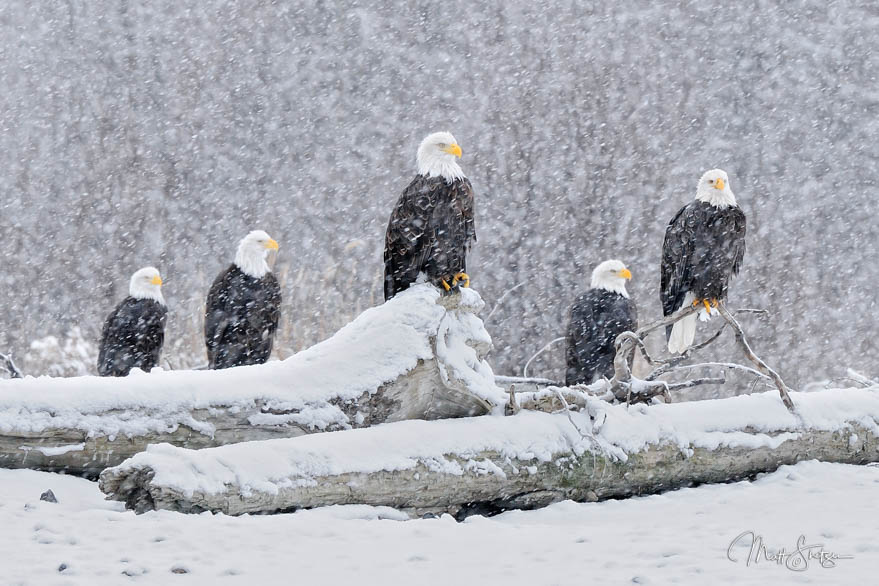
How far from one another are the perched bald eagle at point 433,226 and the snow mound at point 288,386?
2.47ft

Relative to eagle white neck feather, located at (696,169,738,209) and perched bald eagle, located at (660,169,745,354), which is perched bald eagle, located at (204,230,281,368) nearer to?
perched bald eagle, located at (660,169,745,354)

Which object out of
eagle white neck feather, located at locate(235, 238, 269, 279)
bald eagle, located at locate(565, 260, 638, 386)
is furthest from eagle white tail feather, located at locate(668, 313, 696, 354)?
eagle white neck feather, located at locate(235, 238, 269, 279)

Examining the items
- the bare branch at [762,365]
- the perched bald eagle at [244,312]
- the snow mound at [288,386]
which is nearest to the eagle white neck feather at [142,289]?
the perched bald eagle at [244,312]

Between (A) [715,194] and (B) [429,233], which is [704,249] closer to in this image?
(A) [715,194]

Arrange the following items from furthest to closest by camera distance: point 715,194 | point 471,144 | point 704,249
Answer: point 471,144
point 715,194
point 704,249

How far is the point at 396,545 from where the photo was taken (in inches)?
103

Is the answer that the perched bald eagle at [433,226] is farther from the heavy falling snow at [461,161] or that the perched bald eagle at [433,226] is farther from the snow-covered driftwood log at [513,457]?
the heavy falling snow at [461,161]

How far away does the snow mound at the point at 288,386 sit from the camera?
314cm

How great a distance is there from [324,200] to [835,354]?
6.75 metres

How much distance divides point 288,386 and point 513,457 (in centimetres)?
80

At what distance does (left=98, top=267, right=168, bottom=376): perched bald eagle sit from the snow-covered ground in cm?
314

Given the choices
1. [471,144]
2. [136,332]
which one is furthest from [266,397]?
[471,144]

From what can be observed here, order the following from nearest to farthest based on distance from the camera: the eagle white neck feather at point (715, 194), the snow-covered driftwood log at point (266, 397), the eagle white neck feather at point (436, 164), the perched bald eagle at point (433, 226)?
1. the snow-covered driftwood log at point (266, 397)
2. the perched bald eagle at point (433, 226)
3. the eagle white neck feather at point (436, 164)
4. the eagle white neck feather at point (715, 194)

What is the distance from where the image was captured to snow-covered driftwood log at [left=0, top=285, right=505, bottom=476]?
123 inches
